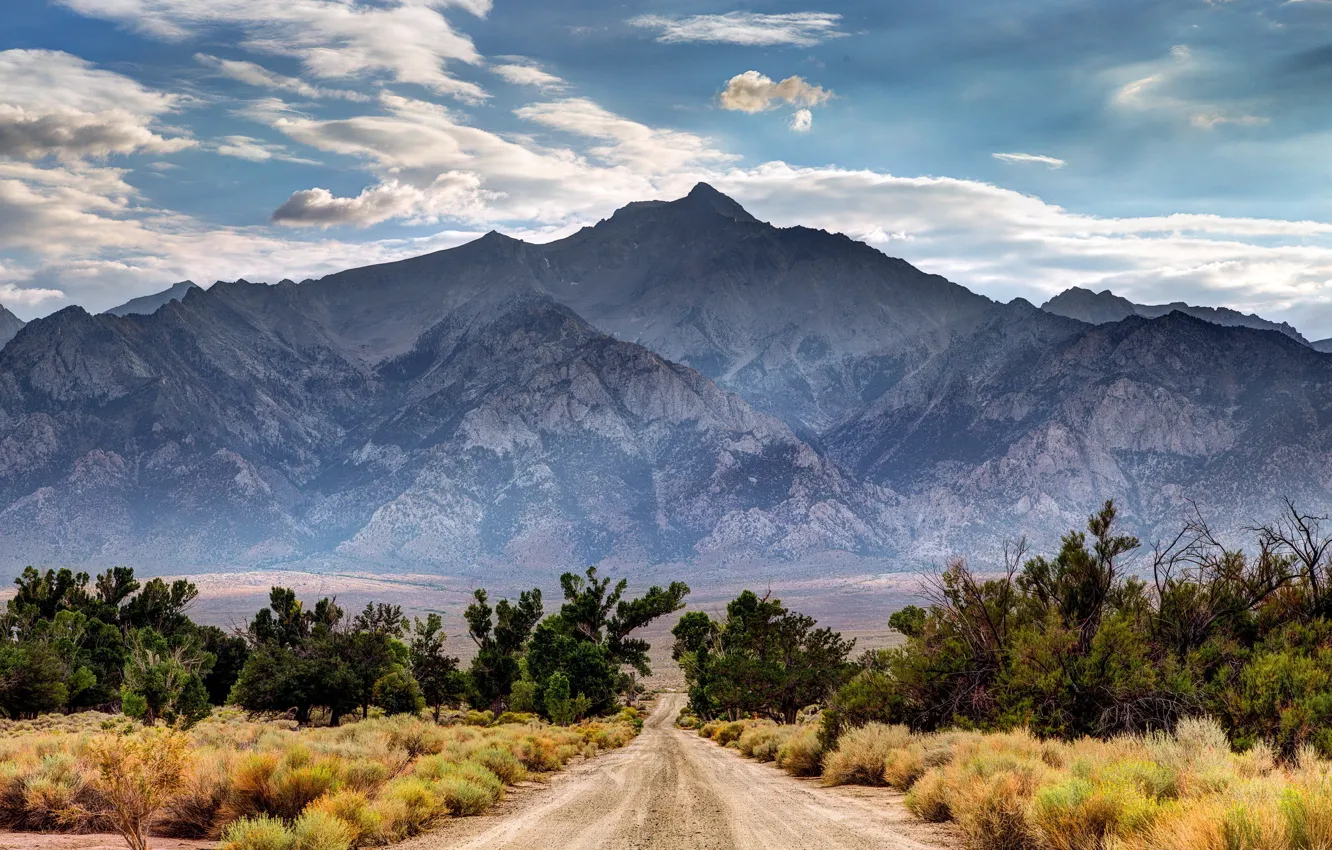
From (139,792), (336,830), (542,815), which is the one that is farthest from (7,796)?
(542,815)

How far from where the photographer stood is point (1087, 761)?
16.5 metres

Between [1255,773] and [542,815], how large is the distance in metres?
12.2

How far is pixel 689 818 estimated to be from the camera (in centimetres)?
1944

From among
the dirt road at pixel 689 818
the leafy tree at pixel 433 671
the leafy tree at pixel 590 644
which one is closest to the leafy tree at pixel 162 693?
the leafy tree at pixel 433 671

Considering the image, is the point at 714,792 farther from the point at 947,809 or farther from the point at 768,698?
the point at 768,698

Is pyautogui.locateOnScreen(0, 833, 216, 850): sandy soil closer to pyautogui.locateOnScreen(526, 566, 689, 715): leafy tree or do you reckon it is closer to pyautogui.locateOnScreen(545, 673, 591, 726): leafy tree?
pyautogui.locateOnScreen(545, 673, 591, 726): leafy tree

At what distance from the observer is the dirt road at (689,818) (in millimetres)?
16328

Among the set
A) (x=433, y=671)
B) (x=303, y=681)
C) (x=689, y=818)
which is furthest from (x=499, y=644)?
(x=689, y=818)

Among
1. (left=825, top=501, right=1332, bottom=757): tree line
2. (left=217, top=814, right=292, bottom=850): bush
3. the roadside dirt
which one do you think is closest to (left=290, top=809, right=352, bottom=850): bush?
(left=217, top=814, right=292, bottom=850): bush

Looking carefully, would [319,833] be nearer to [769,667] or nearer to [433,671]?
[769,667]

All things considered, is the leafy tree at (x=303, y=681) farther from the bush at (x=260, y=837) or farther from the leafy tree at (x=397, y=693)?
the bush at (x=260, y=837)

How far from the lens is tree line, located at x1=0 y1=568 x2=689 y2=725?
177 ft

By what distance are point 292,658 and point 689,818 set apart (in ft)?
135

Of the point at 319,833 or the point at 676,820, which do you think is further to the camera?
the point at 676,820
